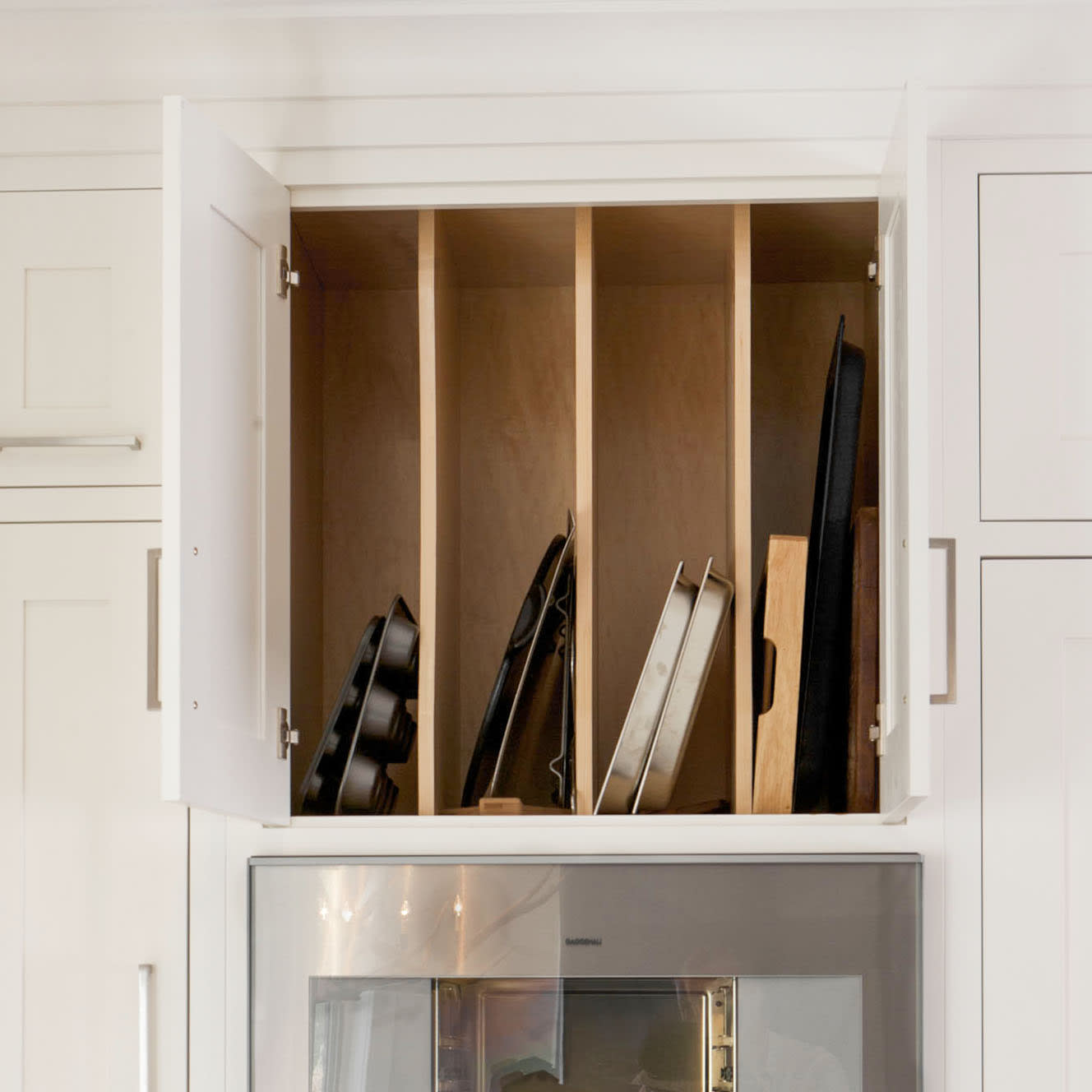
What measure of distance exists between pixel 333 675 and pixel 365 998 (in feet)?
1.68

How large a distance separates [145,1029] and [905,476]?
0.90m

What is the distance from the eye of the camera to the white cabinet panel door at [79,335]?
47.7 inches

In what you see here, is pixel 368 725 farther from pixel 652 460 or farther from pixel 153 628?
pixel 652 460

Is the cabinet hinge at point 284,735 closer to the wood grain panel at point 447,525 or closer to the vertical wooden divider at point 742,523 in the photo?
the wood grain panel at point 447,525

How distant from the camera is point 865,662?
1.22 meters

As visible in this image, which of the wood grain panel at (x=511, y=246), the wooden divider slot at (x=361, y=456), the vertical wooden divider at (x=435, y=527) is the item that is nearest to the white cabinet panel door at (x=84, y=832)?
the vertical wooden divider at (x=435, y=527)

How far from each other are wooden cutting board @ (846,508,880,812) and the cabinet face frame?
0.24 ft

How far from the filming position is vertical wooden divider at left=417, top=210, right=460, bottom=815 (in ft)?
4.03

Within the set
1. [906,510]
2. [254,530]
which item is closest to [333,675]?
[254,530]

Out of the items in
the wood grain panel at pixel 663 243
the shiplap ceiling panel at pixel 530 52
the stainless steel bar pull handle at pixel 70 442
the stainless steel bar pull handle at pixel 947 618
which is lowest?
the stainless steel bar pull handle at pixel 947 618

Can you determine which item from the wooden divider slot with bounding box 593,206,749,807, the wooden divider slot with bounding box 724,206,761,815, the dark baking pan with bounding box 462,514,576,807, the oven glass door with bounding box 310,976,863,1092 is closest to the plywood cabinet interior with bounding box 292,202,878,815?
the wooden divider slot with bounding box 593,206,749,807

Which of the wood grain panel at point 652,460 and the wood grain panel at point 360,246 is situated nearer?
the wood grain panel at point 360,246

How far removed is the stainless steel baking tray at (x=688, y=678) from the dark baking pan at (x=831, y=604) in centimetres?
10

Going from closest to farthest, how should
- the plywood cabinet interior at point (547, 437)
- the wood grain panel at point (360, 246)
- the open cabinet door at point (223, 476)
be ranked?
the open cabinet door at point (223, 476) < the wood grain panel at point (360, 246) < the plywood cabinet interior at point (547, 437)
